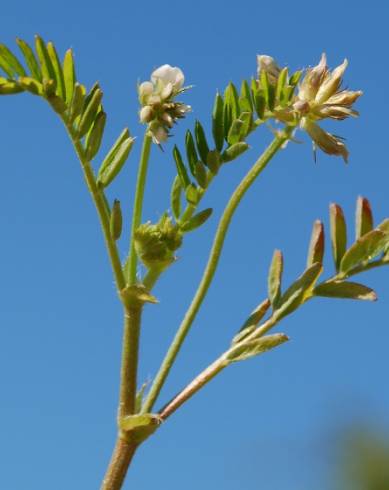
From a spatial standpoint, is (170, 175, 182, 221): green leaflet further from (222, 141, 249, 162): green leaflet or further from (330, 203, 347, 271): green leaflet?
(330, 203, 347, 271): green leaflet

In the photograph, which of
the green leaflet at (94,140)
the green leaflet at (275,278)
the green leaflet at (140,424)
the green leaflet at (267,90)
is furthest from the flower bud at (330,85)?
the green leaflet at (140,424)

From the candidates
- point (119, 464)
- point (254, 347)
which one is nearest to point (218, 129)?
point (254, 347)

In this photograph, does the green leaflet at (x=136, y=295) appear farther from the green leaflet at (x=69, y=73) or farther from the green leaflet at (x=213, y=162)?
the green leaflet at (x=69, y=73)

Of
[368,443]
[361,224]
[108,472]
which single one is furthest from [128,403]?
[368,443]

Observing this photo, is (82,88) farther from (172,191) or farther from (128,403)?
(128,403)

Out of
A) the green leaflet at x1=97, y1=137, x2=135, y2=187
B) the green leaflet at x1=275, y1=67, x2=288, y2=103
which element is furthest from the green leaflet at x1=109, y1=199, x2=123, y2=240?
the green leaflet at x1=275, y1=67, x2=288, y2=103

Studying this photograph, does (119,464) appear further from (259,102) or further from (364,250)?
(259,102)
